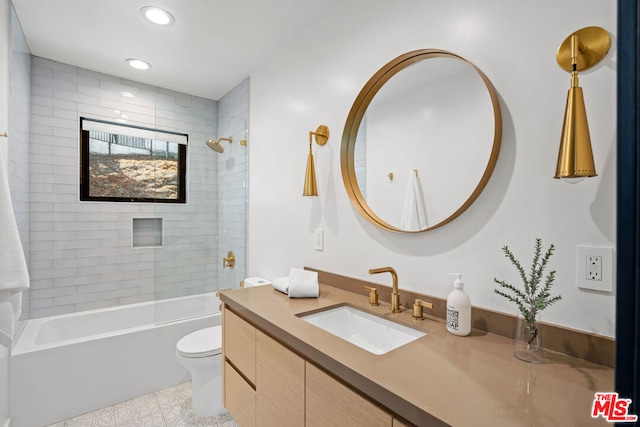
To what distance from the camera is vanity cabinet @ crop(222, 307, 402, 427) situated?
0.89 m

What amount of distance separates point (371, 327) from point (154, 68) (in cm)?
272

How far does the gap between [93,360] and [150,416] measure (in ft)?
1.82

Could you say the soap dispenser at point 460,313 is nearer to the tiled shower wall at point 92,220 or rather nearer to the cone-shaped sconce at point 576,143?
the cone-shaped sconce at point 576,143

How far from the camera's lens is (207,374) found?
2006 mm

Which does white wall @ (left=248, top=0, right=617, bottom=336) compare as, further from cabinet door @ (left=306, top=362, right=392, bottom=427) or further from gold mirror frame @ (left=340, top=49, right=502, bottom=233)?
cabinet door @ (left=306, top=362, right=392, bottom=427)

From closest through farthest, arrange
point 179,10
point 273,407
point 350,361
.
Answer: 1. point 350,361
2. point 273,407
3. point 179,10

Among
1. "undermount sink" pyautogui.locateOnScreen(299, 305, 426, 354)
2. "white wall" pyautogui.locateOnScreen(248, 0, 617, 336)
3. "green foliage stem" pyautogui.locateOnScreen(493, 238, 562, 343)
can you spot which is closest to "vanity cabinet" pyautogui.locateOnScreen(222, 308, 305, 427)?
"undermount sink" pyautogui.locateOnScreen(299, 305, 426, 354)

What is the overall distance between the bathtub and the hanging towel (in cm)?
97

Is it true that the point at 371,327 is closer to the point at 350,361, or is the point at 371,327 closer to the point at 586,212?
the point at 350,361

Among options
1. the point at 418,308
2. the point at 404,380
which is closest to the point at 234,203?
the point at 418,308

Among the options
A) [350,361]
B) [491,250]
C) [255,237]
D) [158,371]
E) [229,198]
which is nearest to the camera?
[350,361]

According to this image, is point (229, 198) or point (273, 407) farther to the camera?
point (229, 198)

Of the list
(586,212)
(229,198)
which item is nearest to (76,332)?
(229,198)

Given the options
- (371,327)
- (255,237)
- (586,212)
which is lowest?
(371,327)
